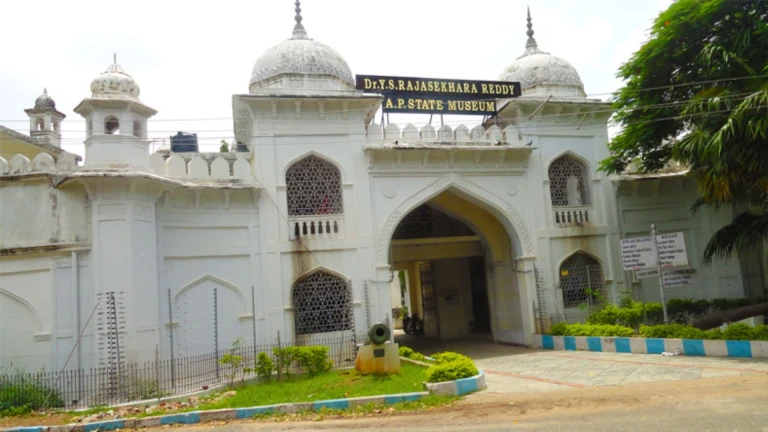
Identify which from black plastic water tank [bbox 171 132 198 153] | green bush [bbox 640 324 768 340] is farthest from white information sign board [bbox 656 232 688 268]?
black plastic water tank [bbox 171 132 198 153]

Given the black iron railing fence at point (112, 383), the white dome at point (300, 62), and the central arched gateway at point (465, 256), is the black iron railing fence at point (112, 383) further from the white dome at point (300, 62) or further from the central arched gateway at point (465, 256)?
the white dome at point (300, 62)

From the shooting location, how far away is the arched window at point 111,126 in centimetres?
1226

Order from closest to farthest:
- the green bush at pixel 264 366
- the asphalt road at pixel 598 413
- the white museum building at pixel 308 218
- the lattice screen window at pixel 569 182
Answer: the asphalt road at pixel 598 413, the green bush at pixel 264 366, the white museum building at pixel 308 218, the lattice screen window at pixel 569 182

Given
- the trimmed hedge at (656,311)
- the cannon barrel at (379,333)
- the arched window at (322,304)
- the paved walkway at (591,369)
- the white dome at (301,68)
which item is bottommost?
the paved walkway at (591,369)

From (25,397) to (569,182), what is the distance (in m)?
14.0

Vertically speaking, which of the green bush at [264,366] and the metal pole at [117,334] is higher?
the metal pole at [117,334]

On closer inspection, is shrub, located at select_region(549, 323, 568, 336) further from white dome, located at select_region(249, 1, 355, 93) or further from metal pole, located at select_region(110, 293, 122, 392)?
metal pole, located at select_region(110, 293, 122, 392)

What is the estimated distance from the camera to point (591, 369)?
432 inches

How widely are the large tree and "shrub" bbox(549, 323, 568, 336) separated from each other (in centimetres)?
395

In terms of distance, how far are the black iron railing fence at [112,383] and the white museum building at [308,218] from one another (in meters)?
0.32

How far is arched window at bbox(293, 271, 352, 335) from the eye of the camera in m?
14.0

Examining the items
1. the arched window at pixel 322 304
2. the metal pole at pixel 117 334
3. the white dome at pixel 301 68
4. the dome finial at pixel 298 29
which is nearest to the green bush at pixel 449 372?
the arched window at pixel 322 304

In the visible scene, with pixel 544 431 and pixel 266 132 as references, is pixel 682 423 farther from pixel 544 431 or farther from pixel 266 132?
pixel 266 132

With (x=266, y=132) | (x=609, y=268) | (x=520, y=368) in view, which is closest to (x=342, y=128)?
(x=266, y=132)
